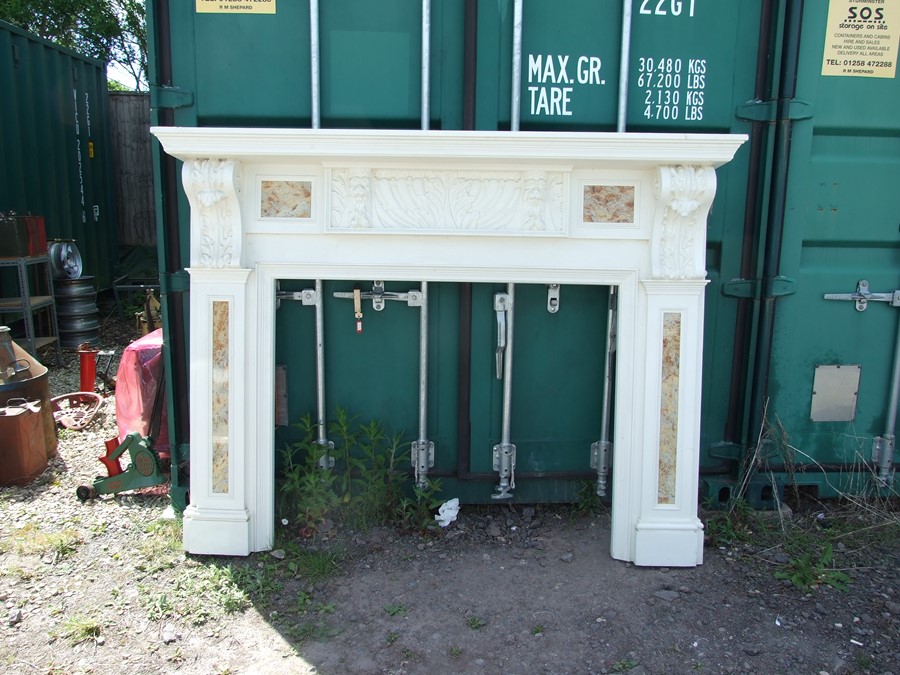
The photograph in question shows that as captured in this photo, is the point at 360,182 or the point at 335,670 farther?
the point at 360,182

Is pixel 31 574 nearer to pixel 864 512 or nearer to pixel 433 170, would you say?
pixel 433 170

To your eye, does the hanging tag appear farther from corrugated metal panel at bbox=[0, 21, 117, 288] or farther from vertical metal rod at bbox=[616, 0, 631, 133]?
corrugated metal panel at bbox=[0, 21, 117, 288]

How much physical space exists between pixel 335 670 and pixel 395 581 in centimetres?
59

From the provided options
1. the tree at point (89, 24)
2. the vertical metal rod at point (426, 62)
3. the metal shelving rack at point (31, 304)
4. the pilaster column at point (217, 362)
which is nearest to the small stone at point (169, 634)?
the pilaster column at point (217, 362)

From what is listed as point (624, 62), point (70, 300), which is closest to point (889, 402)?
point (624, 62)

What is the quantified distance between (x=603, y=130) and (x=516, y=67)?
516 mm

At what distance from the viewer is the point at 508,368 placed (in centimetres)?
343

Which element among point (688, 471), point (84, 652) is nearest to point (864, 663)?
point (688, 471)

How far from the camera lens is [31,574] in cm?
311

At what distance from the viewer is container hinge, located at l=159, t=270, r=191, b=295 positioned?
11.4 feet

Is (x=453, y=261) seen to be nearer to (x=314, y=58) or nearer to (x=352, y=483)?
(x=314, y=58)

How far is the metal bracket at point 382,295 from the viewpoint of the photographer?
3.42 meters

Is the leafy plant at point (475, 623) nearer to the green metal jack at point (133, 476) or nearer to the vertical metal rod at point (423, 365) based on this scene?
the vertical metal rod at point (423, 365)

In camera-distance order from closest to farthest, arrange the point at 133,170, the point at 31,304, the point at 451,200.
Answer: the point at 451,200 → the point at 31,304 → the point at 133,170
